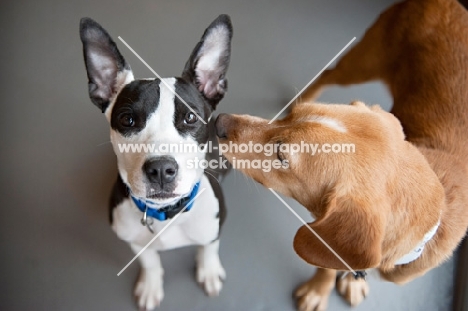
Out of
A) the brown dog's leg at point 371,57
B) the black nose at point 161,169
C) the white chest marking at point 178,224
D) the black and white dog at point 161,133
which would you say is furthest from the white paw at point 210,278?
the brown dog's leg at point 371,57

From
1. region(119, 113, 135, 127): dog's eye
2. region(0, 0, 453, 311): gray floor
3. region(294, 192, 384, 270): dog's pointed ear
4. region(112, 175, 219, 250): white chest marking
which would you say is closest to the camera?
region(294, 192, 384, 270): dog's pointed ear

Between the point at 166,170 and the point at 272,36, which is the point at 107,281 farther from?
the point at 272,36

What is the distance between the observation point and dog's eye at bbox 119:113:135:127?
1404 mm

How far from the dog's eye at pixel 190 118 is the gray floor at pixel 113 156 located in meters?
0.84

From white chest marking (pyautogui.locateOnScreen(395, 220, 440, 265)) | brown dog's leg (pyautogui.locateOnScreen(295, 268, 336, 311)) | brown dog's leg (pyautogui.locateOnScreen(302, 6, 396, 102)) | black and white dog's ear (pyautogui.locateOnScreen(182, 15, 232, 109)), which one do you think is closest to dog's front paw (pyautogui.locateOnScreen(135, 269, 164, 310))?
brown dog's leg (pyautogui.locateOnScreen(295, 268, 336, 311))

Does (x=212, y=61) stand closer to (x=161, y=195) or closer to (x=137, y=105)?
(x=137, y=105)

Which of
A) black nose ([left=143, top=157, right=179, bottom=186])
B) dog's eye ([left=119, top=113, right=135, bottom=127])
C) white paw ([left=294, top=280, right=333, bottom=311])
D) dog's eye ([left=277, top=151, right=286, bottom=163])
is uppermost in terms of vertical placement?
dog's eye ([left=119, top=113, right=135, bottom=127])

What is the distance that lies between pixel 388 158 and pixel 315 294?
991mm

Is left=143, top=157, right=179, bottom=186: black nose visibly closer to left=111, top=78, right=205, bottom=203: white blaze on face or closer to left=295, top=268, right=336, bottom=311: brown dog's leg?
left=111, top=78, right=205, bottom=203: white blaze on face

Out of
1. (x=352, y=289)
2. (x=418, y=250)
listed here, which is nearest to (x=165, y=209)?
(x=418, y=250)

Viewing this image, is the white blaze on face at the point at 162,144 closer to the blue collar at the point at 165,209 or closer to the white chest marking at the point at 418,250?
the blue collar at the point at 165,209

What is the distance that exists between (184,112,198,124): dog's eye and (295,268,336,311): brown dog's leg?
3.17ft

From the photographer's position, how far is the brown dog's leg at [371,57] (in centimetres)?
194

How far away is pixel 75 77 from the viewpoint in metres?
2.47
